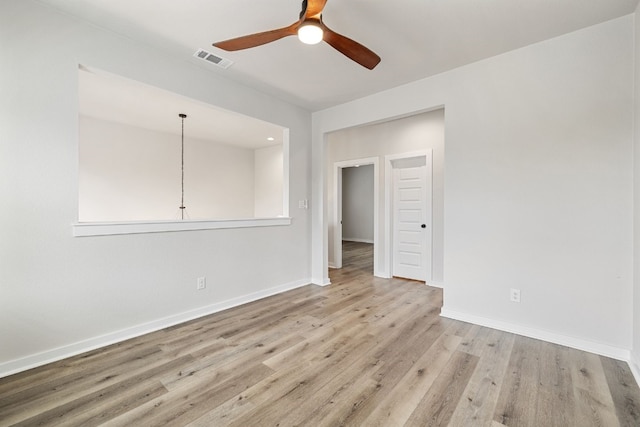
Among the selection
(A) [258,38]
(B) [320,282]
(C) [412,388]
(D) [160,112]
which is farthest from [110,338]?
(D) [160,112]

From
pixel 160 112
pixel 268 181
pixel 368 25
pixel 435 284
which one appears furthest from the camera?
pixel 268 181

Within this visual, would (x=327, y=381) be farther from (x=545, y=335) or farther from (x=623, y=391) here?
(x=545, y=335)

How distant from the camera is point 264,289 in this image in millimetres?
3738

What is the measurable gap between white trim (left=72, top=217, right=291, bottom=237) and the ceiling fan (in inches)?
69.2

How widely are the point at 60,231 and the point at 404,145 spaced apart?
4387 millimetres

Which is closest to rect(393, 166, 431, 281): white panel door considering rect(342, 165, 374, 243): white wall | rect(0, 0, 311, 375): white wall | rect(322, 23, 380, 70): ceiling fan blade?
rect(322, 23, 380, 70): ceiling fan blade

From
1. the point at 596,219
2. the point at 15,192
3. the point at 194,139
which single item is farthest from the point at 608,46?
the point at 194,139

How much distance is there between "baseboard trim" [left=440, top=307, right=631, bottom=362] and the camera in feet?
7.29

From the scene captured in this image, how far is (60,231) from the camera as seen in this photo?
2188 mm

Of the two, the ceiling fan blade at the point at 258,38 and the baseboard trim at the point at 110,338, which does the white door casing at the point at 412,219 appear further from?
the ceiling fan blade at the point at 258,38

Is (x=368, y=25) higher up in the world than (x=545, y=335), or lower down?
higher up

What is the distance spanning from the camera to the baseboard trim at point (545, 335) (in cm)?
222

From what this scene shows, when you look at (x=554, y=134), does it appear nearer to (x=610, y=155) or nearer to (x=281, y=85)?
(x=610, y=155)

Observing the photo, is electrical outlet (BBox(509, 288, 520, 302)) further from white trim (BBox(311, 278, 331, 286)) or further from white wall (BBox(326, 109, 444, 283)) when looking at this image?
white trim (BBox(311, 278, 331, 286))
